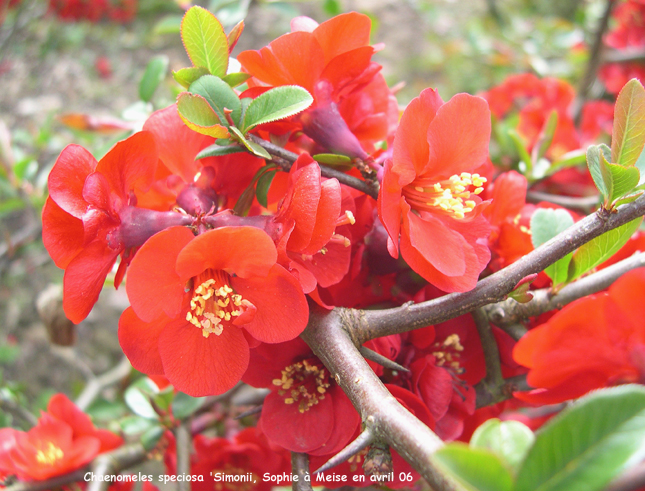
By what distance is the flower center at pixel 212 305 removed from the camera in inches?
19.7

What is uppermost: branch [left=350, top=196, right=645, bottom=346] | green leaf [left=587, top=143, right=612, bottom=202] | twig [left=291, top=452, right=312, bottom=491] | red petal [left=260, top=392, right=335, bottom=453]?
green leaf [left=587, top=143, right=612, bottom=202]

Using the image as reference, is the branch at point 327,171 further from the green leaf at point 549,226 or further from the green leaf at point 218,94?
the green leaf at point 549,226

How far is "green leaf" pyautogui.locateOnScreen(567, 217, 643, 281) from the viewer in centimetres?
55

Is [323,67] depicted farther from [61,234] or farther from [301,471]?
[301,471]

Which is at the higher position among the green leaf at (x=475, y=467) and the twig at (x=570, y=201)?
the twig at (x=570, y=201)

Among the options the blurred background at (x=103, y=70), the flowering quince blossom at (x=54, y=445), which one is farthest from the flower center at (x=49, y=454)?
the blurred background at (x=103, y=70)

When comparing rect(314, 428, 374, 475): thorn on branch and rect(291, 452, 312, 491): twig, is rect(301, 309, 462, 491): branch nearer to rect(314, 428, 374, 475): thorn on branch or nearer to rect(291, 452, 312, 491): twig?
rect(314, 428, 374, 475): thorn on branch

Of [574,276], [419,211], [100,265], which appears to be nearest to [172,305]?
[100,265]

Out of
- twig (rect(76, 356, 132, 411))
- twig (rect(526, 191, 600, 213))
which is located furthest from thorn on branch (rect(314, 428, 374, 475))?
twig (rect(76, 356, 132, 411))

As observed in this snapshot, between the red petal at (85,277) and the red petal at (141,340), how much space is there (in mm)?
48

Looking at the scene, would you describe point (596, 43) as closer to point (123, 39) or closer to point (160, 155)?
point (160, 155)

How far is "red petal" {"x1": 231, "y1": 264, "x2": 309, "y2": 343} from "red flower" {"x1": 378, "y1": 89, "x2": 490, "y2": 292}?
12 cm

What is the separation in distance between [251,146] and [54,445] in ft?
2.09

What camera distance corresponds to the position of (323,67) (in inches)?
23.5
